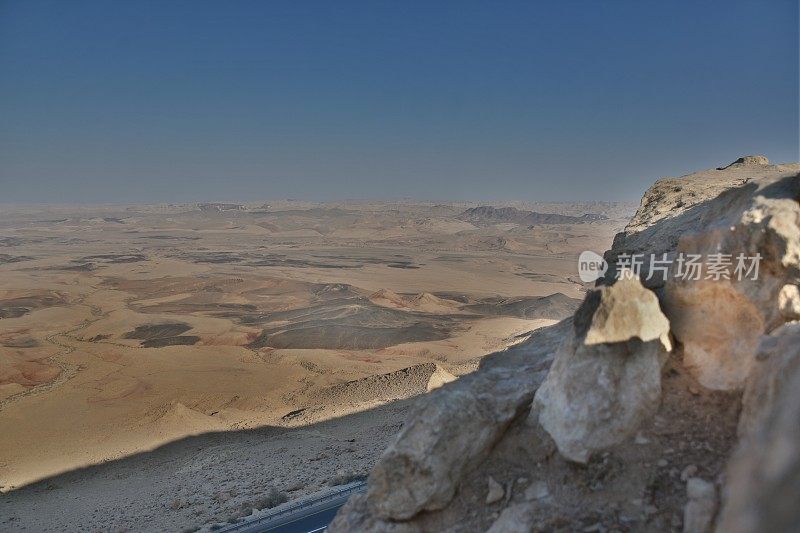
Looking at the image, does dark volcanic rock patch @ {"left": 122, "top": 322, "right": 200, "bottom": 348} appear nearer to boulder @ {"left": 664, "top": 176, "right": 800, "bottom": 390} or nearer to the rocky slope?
the rocky slope

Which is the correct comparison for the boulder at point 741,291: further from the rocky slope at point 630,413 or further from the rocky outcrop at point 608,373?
the rocky outcrop at point 608,373

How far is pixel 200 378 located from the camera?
2675 cm

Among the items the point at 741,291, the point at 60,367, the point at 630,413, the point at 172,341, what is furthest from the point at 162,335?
the point at 741,291

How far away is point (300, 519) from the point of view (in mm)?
12742

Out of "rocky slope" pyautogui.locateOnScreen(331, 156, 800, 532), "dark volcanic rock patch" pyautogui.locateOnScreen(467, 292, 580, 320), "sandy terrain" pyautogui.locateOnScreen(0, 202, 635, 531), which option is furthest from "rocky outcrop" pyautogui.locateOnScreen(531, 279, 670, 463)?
"dark volcanic rock patch" pyautogui.locateOnScreen(467, 292, 580, 320)

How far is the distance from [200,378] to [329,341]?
9.21 metres

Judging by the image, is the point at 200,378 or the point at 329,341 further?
the point at 329,341

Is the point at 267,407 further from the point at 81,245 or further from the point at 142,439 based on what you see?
the point at 81,245

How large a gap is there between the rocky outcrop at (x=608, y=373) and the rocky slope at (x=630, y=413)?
1 centimetres

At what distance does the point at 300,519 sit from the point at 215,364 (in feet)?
59.7

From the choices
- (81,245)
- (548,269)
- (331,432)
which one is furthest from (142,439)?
(81,245)

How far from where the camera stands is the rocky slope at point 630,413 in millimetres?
4113

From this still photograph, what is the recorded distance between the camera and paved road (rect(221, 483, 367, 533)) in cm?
1220

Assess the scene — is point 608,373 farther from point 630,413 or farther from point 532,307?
point 532,307
